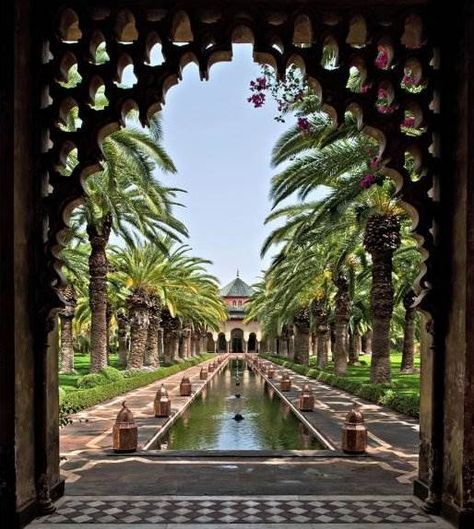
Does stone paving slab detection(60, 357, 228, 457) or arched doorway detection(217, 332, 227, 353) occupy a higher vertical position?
stone paving slab detection(60, 357, 228, 457)

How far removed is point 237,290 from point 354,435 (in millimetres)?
86161

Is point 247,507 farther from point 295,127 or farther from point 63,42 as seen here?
point 295,127

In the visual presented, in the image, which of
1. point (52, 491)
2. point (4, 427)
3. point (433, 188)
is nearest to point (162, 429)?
point (52, 491)

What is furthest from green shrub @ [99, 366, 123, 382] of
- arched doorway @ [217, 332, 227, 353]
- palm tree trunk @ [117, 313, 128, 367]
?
arched doorway @ [217, 332, 227, 353]

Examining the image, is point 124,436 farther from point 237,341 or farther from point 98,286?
point 237,341

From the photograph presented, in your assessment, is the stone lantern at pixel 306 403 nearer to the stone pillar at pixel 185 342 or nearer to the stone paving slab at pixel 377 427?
the stone paving slab at pixel 377 427

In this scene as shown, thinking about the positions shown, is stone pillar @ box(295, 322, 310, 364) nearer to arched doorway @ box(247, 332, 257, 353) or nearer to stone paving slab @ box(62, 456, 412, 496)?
stone paving slab @ box(62, 456, 412, 496)

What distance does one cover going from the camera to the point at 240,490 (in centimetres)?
686

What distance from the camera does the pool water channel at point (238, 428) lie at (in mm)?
12492

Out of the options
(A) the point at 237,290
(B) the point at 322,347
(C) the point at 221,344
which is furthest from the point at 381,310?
(A) the point at 237,290

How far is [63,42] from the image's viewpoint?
6.02 meters

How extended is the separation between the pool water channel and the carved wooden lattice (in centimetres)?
668

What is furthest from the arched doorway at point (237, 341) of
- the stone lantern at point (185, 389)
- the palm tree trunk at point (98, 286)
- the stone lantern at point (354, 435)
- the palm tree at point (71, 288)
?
the stone lantern at point (354, 435)

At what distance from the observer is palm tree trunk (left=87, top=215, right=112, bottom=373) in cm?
1939
